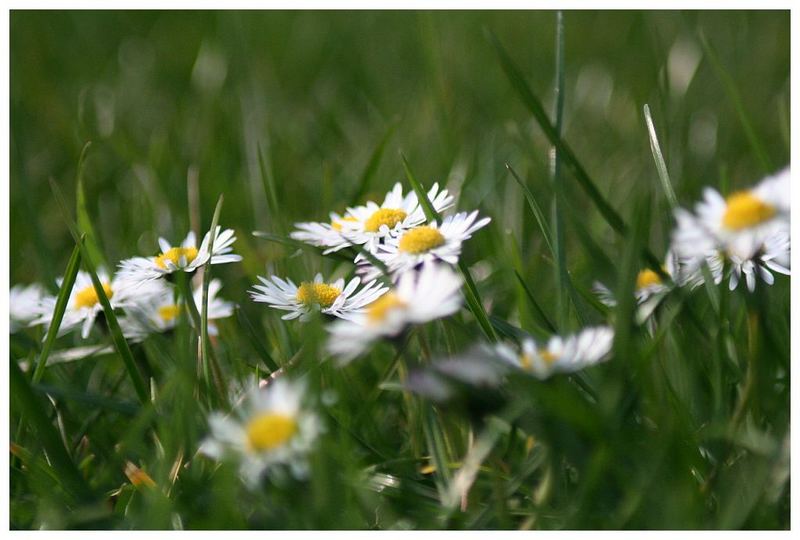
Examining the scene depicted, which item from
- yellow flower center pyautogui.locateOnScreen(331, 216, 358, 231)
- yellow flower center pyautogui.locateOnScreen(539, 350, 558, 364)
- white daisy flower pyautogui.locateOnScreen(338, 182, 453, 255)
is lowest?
yellow flower center pyautogui.locateOnScreen(331, 216, 358, 231)

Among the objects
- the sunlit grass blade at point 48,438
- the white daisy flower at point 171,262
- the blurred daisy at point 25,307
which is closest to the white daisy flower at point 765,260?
the white daisy flower at point 171,262

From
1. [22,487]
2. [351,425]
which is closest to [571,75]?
[351,425]

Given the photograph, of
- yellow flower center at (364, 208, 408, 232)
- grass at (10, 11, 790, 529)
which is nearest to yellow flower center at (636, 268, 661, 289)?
grass at (10, 11, 790, 529)

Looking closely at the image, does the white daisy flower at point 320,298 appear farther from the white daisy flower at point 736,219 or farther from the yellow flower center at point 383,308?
the white daisy flower at point 736,219

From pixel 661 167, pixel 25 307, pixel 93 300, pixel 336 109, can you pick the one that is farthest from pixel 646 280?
pixel 336 109

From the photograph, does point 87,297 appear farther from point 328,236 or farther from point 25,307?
point 328,236

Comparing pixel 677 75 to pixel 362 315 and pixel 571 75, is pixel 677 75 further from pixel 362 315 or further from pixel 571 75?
pixel 362 315

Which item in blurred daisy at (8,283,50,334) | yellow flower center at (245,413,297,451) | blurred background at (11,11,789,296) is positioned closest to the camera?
yellow flower center at (245,413,297,451)

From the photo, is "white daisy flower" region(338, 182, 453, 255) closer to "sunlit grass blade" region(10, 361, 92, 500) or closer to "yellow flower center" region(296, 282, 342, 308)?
"yellow flower center" region(296, 282, 342, 308)
